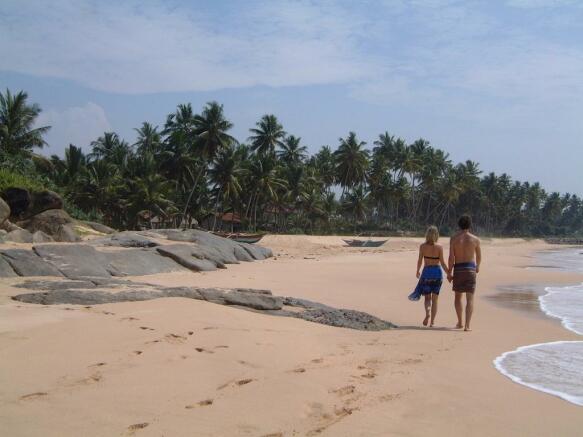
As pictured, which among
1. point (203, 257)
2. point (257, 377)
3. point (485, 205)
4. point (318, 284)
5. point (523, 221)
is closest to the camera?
point (257, 377)

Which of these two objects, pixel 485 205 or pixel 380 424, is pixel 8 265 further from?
pixel 485 205

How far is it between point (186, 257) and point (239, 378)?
377 inches

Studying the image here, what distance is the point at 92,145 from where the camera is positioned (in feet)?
166

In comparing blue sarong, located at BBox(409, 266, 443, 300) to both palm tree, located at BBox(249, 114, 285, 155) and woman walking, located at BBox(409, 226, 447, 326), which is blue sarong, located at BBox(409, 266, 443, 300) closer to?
woman walking, located at BBox(409, 226, 447, 326)

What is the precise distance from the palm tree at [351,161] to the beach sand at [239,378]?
55899 mm

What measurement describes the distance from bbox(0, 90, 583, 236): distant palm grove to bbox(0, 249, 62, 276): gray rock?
1086 centimetres

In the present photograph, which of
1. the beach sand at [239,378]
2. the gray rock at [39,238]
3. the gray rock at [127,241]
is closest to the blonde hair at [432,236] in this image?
the beach sand at [239,378]

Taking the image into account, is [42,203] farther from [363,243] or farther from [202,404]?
[363,243]

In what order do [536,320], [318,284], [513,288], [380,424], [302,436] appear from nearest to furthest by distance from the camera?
[302,436], [380,424], [536,320], [318,284], [513,288]

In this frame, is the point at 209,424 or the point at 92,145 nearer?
the point at 209,424

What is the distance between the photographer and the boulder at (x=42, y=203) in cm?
1745

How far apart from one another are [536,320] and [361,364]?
550 centimetres

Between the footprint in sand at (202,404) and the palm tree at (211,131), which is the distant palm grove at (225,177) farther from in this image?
the footprint in sand at (202,404)

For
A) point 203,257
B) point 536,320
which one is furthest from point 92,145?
point 536,320
